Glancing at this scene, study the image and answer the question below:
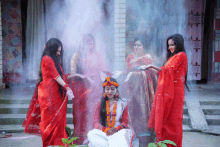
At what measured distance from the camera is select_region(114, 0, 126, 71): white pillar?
5.17 m

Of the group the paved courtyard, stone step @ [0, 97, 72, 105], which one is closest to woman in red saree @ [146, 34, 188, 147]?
the paved courtyard

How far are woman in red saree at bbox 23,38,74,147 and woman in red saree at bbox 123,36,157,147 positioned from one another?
1.02 metres

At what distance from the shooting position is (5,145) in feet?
12.2

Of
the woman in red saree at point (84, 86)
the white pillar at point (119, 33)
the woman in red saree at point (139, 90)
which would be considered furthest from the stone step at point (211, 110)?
the woman in red saree at point (84, 86)

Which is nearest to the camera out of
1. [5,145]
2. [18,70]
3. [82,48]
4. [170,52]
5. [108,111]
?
[108,111]

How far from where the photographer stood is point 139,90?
3490mm

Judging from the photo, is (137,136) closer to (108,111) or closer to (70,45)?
(108,111)

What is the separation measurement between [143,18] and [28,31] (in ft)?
12.8

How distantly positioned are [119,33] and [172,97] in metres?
2.74

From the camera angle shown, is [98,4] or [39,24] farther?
[39,24]

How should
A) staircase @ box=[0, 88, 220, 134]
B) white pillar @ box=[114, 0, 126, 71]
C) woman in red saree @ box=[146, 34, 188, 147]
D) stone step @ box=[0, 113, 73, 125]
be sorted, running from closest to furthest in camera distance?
woman in red saree @ box=[146, 34, 188, 147], staircase @ box=[0, 88, 220, 134], stone step @ box=[0, 113, 73, 125], white pillar @ box=[114, 0, 126, 71]

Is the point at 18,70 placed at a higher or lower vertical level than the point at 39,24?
lower

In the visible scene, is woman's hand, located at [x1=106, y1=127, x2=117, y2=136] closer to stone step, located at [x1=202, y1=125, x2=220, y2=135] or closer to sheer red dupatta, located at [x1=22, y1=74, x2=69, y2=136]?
sheer red dupatta, located at [x1=22, y1=74, x2=69, y2=136]

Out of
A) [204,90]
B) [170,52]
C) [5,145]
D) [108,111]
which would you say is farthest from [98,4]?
[204,90]
